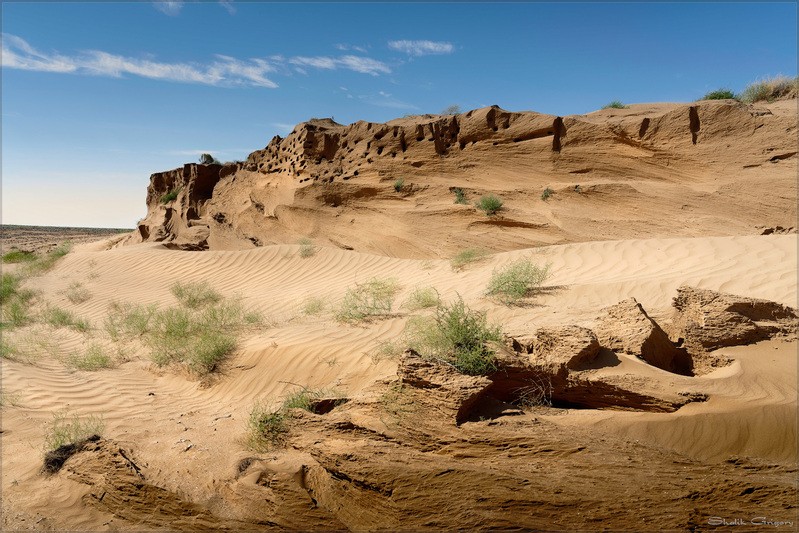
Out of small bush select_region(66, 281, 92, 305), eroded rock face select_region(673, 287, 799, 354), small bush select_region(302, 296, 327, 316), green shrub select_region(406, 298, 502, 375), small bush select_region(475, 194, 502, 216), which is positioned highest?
small bush select_region(475, 194, 502, 216)

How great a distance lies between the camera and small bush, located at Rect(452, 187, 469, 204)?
1206cm

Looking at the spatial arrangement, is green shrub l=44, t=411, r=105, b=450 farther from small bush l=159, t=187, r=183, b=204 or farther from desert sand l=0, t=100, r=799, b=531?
small bush l=159, t=187, r=183, b=204

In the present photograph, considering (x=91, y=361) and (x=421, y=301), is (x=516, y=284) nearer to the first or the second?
(x=421, y=301)

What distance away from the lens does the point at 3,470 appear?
11.2ft

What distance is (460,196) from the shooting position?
12156 millimetres

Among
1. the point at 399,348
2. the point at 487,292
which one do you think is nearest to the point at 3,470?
the point at 399,348

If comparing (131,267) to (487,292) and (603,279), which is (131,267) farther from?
(603,279)

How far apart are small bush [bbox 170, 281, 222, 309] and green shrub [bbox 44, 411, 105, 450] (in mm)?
4882

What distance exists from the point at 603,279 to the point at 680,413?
15.3 ft

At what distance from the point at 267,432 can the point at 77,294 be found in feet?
31.1

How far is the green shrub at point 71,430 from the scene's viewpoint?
361 cm

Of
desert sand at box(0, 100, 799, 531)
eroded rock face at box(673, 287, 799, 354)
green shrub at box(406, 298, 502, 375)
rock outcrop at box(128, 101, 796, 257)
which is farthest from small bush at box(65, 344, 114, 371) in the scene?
rock outcrop at box(128, 101, 796, 257)

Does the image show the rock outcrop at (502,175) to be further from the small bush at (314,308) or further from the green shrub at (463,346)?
the green shrub at (463,346)

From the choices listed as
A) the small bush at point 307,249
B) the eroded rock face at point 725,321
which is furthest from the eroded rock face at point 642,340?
the small bush at point 307,249
